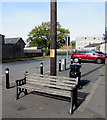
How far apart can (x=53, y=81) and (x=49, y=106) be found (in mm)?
902

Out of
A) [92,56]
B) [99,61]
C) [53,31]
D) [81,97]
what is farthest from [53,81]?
[92,56]

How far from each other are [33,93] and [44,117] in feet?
6.98

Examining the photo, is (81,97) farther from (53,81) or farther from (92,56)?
(92,56)

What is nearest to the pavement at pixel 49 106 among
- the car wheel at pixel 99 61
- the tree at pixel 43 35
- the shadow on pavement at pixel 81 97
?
the shadow on pavement at pixel 81 97

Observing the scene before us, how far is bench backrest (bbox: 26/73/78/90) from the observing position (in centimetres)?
479

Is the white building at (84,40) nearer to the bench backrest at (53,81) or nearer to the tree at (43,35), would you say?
the tree at (43,35)

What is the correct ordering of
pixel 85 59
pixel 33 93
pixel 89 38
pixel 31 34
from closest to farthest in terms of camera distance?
pixel 33 93 → pixel 85 59 → pixel 31 34 → pixel 89 38

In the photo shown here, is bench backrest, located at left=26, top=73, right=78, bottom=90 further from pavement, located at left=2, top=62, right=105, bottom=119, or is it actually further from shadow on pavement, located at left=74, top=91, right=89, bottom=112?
shadow on pavement, located at left=74, top=91, right=89, bottom=112

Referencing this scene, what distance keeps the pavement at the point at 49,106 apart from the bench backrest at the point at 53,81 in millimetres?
570

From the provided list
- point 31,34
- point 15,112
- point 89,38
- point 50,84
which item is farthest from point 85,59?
point 89,38

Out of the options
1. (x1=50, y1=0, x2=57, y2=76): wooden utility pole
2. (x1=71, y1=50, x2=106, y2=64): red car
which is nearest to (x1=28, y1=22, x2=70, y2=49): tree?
(x1=71, y1=50, x2=106, y2=64): red car

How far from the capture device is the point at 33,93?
5988mm

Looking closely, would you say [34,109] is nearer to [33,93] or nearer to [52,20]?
[33,93]

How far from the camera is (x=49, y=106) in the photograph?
4.68m
